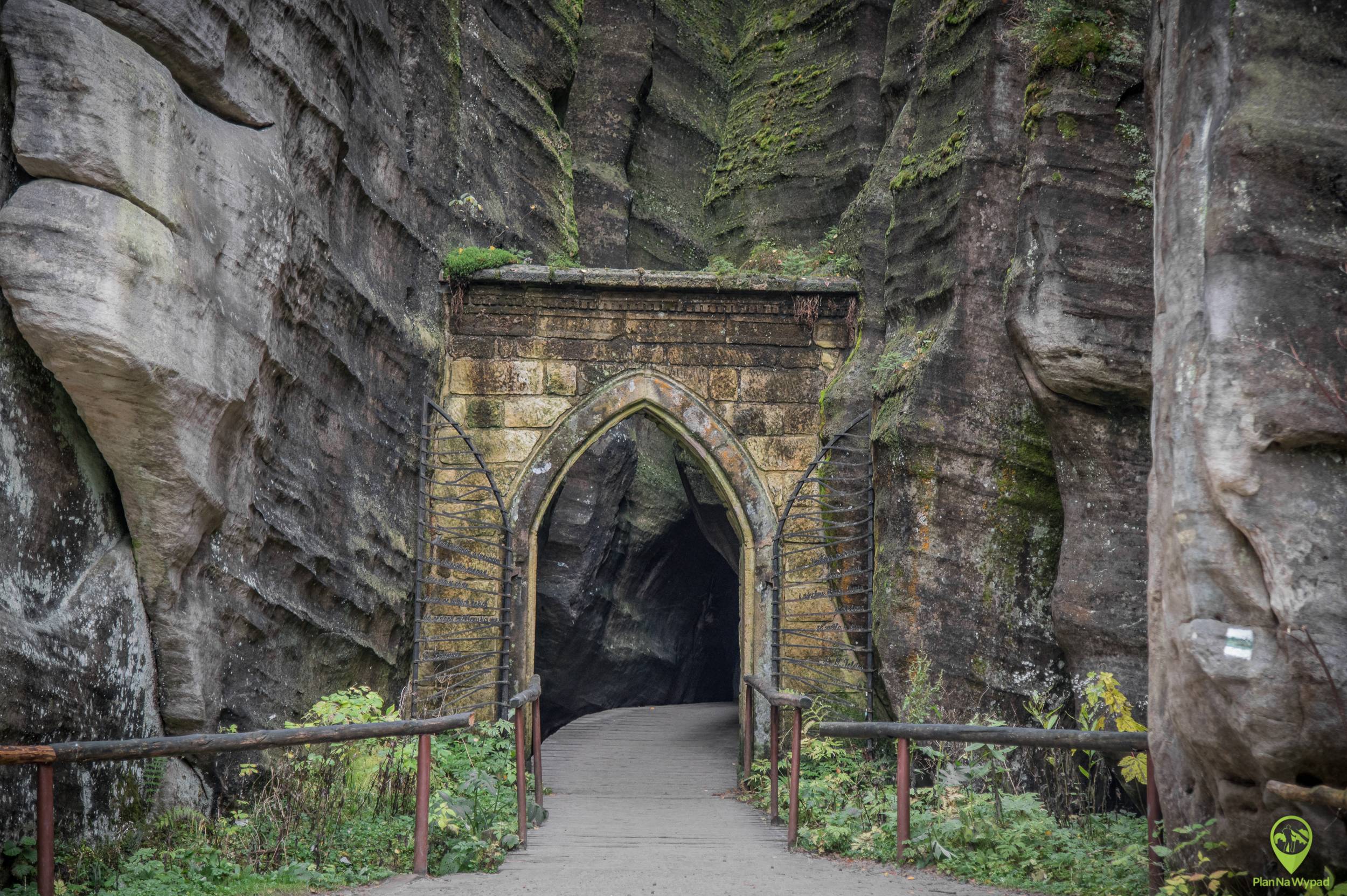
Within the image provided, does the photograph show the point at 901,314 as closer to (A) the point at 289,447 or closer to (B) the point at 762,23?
(A) the point at 289,447

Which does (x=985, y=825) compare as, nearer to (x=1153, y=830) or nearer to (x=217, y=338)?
(x=1153, y=830)

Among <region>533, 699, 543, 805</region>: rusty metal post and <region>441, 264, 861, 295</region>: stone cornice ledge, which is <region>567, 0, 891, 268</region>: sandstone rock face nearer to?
<region>441, 264, 861, 295</region>: stone cornice ledge

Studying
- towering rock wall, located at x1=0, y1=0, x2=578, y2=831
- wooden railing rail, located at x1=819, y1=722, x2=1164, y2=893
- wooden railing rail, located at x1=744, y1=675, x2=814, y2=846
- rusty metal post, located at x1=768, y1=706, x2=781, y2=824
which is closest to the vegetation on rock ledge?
towering rock wall, located at x1=0, y1=0, x2=578, y2=831

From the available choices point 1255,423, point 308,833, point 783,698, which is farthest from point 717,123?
point 1255,423

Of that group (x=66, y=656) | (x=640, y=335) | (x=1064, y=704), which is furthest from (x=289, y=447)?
(x=1064, y=704)

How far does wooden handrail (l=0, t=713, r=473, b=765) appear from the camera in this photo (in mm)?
3574

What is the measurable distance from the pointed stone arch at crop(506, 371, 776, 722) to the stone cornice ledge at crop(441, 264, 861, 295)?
0.76m

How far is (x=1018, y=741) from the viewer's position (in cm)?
459

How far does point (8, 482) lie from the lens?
4562 millimetres

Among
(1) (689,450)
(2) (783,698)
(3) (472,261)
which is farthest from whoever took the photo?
(1) (689,450)

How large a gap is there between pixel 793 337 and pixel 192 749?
6.62 meters

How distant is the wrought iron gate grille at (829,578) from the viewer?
887 cm

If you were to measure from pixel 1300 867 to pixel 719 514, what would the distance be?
9.76 meters

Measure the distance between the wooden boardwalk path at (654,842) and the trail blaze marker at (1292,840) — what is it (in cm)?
114
